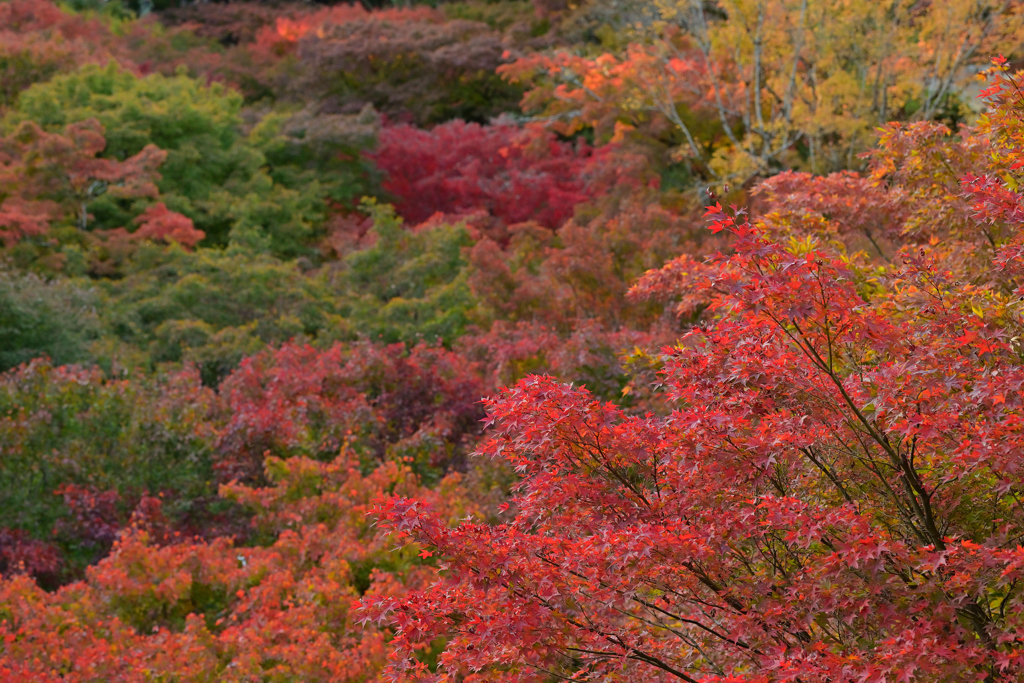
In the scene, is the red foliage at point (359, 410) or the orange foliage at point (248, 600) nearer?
the orange foliage at point (248, 600)

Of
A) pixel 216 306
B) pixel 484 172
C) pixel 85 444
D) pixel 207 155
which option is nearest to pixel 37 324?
pixel 216 306

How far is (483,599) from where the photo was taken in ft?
10.2

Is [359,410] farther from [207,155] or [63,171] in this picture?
[207,155]

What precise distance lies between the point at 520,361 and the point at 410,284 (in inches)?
251

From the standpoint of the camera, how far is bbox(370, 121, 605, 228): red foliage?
58.0 feet

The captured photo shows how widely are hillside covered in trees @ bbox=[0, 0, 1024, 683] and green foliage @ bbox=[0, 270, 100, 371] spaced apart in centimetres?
6

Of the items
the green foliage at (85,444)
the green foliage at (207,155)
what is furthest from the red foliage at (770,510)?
the green foliage at (207,155)

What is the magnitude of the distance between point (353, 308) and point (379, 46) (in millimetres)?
11790

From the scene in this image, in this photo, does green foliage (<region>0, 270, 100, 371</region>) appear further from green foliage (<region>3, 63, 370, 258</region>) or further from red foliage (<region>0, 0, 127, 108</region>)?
red foliage (<region>0, 0, 127, 108</region>)

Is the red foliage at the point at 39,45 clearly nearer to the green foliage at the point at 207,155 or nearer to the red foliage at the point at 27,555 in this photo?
the green foliage at the point at 207,155

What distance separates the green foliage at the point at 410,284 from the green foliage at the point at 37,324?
3617 mm

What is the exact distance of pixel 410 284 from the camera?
14688 millimetres

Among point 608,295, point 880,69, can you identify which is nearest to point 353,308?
point 608,295

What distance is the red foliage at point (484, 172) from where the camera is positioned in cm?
1767
